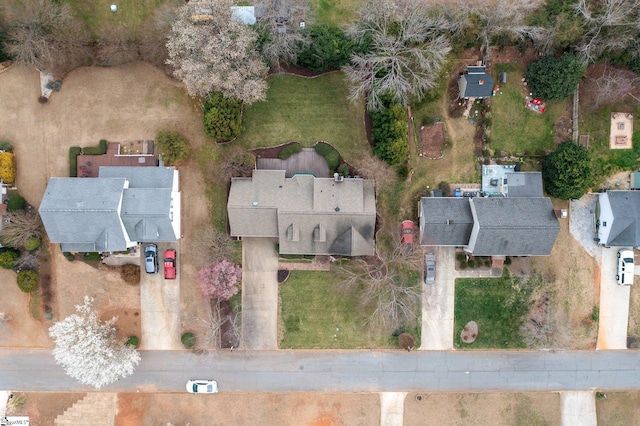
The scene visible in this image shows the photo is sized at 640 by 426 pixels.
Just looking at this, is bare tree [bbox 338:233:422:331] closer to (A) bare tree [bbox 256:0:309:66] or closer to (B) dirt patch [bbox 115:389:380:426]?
(B) dirt patch [bbox 115:389:380:426]

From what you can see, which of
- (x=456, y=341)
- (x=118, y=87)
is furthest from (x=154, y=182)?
(x=456, y=341)

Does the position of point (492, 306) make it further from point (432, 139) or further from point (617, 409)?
point (432, 139)

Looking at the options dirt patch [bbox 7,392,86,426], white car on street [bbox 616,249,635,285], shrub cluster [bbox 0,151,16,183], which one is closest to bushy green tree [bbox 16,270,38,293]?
shrub cluster [bbox 0,151,16,183]

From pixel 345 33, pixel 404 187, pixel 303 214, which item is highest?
pixel 345 33

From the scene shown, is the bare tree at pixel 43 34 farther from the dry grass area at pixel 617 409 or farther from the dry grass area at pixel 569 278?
the dry grass area at pixel 617 409

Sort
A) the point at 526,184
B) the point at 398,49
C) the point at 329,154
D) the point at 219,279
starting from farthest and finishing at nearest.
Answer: the point at 329,154, the point at 526,184, the point at 219,279, the point at 398,49

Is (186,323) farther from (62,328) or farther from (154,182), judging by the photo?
(154,182)

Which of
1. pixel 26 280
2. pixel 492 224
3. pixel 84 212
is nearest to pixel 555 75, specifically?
pixel 492 224
